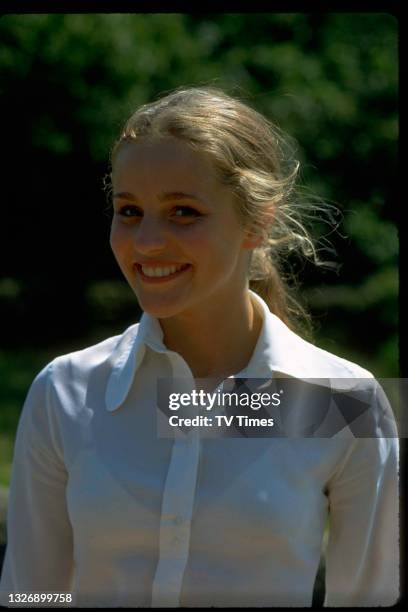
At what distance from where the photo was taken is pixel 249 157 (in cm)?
186

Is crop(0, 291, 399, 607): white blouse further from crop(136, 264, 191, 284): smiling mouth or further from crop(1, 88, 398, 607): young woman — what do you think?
crop(136, 264, 191, 284): smiling mouth

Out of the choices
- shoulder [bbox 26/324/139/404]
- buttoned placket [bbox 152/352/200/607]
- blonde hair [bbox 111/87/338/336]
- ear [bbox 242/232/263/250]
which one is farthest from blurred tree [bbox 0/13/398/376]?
buttoned placket [bbox 152/352/200/607]

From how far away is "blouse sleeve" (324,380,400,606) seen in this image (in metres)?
1.74

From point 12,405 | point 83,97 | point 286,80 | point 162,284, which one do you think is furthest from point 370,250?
point 162,284

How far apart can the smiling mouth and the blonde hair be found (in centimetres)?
17

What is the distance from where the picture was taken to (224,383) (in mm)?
1800

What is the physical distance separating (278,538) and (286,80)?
498 cm

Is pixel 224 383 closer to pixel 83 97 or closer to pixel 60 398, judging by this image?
pixel 60 398

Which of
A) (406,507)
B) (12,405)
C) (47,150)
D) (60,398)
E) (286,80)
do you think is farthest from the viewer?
(286,80)

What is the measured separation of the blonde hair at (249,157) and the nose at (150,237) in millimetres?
153

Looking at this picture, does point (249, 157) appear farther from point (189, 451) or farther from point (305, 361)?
point (189, 451)

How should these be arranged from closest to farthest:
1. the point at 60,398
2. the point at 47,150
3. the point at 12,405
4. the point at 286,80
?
the point at 60,398
the point at 12,405
the point at 47,150
the point at 286,80

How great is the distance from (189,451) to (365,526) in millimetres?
341

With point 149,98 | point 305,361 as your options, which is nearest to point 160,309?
point 305,361
